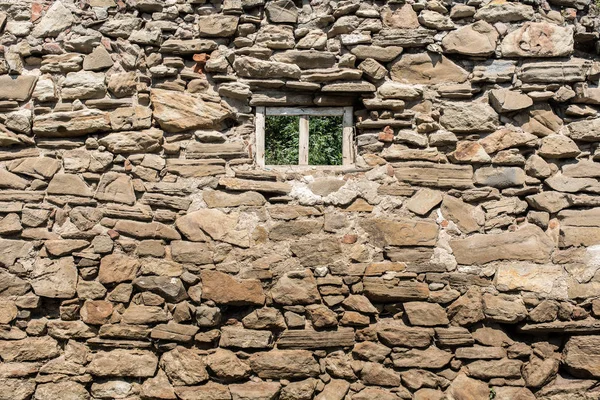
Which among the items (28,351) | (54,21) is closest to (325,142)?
(54,21)

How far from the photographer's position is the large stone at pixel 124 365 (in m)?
3.50

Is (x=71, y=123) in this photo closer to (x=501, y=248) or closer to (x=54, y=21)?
(x=54, y=21)

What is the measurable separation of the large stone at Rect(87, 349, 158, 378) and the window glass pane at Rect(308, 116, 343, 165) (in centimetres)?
465

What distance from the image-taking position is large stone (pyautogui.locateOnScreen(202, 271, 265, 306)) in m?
3.52

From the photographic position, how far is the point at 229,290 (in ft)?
11.6

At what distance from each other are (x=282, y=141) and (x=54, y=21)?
5.09 meters

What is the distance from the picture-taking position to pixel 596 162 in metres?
3.70

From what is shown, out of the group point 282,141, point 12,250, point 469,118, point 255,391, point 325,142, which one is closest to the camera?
point 255,391

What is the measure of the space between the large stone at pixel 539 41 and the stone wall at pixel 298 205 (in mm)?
12

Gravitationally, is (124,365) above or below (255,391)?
above

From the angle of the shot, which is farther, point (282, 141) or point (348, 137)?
point (282, 141)

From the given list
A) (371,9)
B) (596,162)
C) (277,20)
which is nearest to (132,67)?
(277,20)

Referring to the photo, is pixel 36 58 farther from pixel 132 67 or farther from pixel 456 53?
pixel 456 53

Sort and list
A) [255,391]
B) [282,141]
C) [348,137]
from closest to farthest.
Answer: [255,391] < [348,137] < [282,141]
